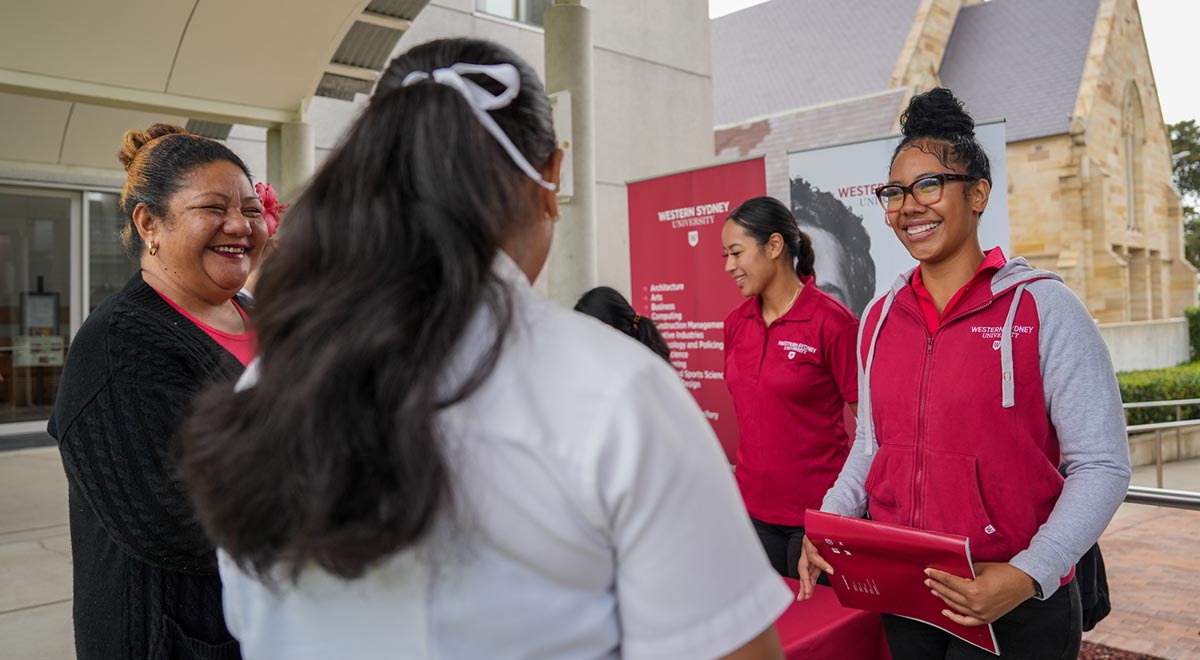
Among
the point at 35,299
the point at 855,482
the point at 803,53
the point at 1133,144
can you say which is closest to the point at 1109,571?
the point at 855,482

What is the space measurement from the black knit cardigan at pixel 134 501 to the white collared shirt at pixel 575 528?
0.91 metres

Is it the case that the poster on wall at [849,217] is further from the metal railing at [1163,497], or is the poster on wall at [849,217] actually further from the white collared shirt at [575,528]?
the white collared shirt at [575,528]

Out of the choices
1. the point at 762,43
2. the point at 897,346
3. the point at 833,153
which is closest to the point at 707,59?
the point at 833,153

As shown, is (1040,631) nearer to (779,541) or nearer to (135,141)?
(779,541)

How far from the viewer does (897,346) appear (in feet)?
7.00

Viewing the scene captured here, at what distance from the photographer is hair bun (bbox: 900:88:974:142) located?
2.12 m

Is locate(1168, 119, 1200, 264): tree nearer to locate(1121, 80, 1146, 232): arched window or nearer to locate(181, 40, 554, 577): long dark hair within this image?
locate(1121, 80, 1146, 232): arched window

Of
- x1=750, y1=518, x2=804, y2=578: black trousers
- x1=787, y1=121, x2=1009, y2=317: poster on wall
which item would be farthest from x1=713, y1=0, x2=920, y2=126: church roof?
x1=750, y1=518, x2=804, y2=578: black trousers

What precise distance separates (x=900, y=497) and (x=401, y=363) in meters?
1.59

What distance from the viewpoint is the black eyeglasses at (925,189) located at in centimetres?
210

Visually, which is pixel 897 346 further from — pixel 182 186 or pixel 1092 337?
pixel 182 186

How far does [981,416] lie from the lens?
1.90 meters

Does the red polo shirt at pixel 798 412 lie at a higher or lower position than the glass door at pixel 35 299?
lower

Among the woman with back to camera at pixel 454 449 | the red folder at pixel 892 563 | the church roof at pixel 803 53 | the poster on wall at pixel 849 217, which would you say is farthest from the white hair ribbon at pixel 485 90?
the church roof at pixel 803 53
